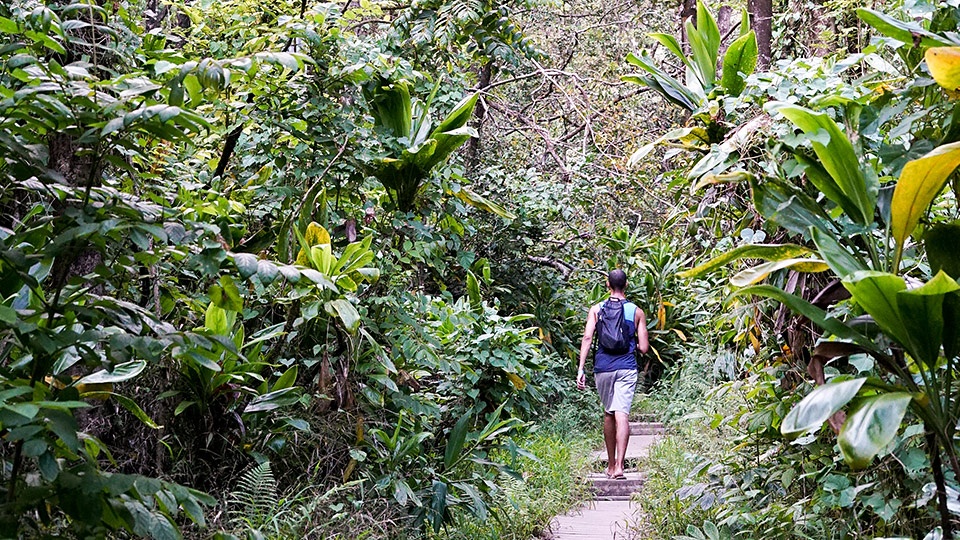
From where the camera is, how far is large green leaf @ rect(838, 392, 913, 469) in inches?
87.1

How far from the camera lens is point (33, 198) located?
347cm

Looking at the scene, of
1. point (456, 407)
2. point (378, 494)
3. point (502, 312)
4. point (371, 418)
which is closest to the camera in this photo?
point (378, 494)

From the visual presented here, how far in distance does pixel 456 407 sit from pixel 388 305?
3.54ft

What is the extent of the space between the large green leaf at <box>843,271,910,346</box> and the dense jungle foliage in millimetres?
10

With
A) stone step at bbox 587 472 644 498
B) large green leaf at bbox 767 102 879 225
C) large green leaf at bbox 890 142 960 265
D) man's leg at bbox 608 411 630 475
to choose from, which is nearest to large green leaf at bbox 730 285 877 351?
large green leaf at bbox 890 142 960 265

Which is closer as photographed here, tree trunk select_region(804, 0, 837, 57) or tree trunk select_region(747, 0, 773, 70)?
tree trunk select_region(804, 0, 837, 57)

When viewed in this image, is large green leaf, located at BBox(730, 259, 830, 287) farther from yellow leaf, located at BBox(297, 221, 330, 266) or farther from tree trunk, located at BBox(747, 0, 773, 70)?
tree trunk, located at BBox(747, 0, 773, 70)

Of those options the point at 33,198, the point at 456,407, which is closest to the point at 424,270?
the point at 456,407

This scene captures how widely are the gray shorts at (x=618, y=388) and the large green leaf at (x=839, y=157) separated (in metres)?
4.13

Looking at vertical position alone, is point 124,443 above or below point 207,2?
below

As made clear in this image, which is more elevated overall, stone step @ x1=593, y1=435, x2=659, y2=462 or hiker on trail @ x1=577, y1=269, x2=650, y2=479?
hiker on trail @ x1=577, y1=269, x2=650, y2=479

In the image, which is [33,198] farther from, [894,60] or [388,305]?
[894,60]

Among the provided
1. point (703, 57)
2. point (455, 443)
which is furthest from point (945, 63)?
point (455, 443)

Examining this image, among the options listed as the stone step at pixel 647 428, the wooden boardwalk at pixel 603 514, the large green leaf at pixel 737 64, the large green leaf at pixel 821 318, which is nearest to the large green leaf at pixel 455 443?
the wooden boardwalk at pixel 603 514
